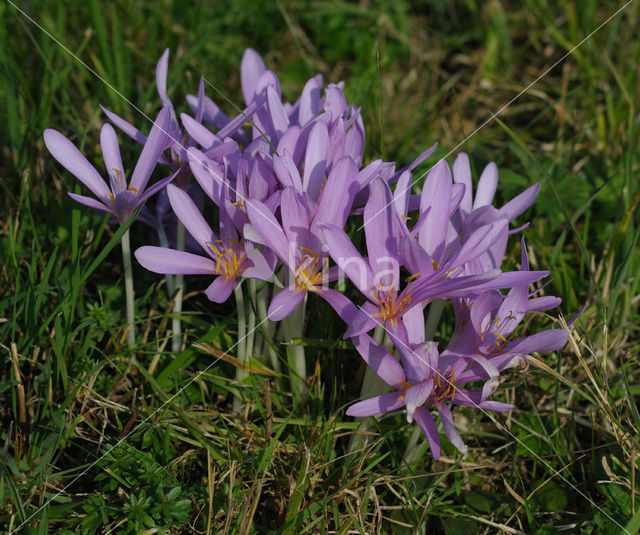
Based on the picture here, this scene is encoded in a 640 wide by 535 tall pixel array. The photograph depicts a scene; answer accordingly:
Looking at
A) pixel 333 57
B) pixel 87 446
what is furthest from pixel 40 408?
pixel 333 57

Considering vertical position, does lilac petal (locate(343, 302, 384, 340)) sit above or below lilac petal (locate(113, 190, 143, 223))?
below

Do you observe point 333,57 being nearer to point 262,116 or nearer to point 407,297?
point 262,116

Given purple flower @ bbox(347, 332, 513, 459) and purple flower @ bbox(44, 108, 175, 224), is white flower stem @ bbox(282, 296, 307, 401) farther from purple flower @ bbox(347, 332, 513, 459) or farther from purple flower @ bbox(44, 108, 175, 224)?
purple flower @ bbox(44, 108, 175, 224)

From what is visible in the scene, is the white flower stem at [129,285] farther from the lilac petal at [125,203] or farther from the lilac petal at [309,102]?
the lilac petal at [309,102]

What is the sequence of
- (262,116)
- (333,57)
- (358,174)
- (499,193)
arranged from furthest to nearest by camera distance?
(333,57), (499,193), (262,116), (358,174)

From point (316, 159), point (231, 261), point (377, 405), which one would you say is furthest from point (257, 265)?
point (377, 405)

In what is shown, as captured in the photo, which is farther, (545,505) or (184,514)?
(545,505)

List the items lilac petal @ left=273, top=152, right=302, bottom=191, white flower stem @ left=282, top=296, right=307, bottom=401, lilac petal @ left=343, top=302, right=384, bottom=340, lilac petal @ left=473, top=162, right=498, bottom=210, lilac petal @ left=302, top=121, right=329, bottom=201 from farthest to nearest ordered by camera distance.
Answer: lilac petal @ left=473, top=162, right=498, bottom=210
white flower stem @ left=282, top=296, right=307, bottom=401
lilac petal @ left=302, top=121, right=329, bottom=201
lilac petal @ left=273, top=152, right=302, bottom=191
lilac petal @ left=343, top=302, right=384, bottom=340

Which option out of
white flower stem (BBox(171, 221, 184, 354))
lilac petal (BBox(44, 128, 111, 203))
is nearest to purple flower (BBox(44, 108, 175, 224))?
lilac petal (BBox(44, 128, 111, 203))

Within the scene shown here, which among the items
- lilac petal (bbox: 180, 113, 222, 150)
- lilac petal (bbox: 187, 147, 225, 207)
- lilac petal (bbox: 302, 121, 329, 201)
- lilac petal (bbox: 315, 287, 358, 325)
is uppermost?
lilac petal (bbox: 180, 113, 222, 150)
